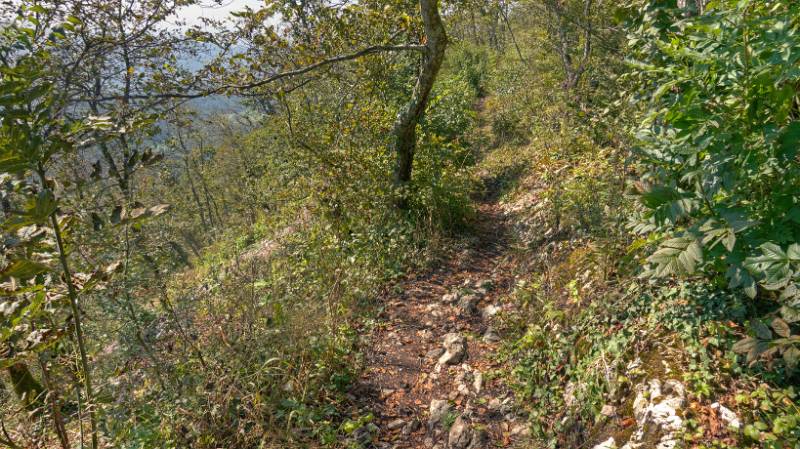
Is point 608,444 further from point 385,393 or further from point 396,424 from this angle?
point 385,393

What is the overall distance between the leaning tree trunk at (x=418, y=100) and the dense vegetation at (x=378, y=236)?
1.3 inches

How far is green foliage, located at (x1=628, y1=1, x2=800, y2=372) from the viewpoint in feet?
6.08

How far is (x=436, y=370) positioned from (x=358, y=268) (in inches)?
76.1

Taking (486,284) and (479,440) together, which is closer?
(479,440)

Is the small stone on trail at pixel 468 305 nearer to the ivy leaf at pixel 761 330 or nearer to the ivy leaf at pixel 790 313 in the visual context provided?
the ivy leaf at pixel 761 330

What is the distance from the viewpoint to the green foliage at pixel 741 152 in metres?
1.85

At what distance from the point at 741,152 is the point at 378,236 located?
432 centimetres

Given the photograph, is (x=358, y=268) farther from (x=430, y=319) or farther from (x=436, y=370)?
(x=436, y=370)

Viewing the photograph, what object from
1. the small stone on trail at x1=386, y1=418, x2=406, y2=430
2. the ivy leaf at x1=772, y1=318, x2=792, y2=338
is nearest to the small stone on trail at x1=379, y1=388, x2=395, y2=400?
the small stone on trail at x1=386, y1=418, x2=406, y2=430

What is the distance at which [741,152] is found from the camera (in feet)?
6.63

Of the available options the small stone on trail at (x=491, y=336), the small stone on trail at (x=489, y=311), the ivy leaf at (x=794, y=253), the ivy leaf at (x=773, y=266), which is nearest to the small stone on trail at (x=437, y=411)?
the small stone on trail at (x=491, y=336)

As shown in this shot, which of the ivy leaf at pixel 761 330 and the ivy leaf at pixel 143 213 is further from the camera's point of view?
the ivy leaf at pixel 761 330

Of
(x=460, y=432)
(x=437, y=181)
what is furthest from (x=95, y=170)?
(x=437, y=181)

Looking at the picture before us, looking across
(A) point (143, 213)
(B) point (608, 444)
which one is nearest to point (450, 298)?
(B) point (608, 444)
